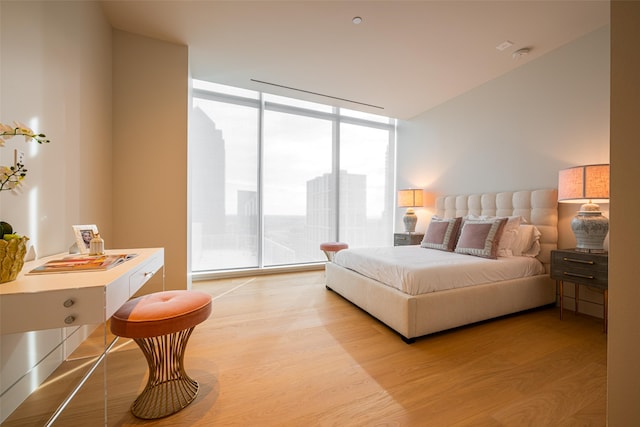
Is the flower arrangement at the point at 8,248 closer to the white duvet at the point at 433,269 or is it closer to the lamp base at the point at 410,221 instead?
the white duvet at the point at 433,269

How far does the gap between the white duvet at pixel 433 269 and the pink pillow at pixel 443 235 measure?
336 mm

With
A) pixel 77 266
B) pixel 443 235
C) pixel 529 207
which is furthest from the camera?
pixel 443 235

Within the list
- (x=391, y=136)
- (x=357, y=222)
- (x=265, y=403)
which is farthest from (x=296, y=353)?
(x=391, y=136)

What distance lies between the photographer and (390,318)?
6.79 ft

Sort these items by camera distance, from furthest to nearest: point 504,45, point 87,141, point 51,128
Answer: point 504,45, point 87,141, point 51,128

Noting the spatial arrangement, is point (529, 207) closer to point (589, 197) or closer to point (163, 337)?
point (589, 197)

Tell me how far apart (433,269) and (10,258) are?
2409mm

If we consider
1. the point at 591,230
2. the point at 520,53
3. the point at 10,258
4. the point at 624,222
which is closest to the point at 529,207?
the point at 591,230

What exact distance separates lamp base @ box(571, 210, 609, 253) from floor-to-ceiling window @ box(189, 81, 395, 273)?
300cm

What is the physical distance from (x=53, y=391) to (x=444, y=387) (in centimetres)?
226

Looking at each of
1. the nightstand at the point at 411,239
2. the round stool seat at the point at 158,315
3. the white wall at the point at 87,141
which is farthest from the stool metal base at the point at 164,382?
the nightstand at the point at 411,239

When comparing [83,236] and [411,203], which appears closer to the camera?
[83,236]

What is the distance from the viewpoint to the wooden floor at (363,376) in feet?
4.07

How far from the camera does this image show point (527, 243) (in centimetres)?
268
